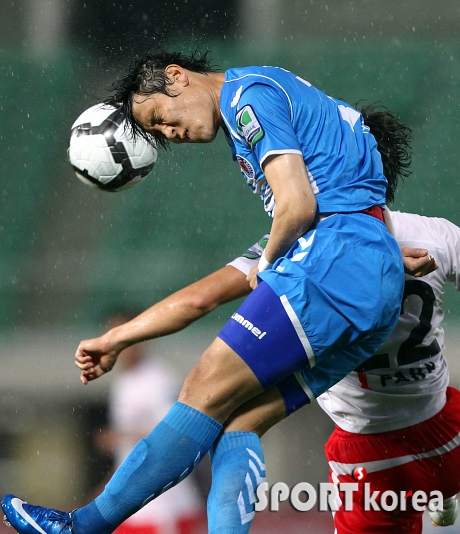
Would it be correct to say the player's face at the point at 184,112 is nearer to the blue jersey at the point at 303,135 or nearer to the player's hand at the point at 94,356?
the blue jersey at the point at 303,135

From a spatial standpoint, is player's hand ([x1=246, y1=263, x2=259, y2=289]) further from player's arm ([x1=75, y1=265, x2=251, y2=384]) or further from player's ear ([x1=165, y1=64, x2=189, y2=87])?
player's ear ([x1=165, y1=64, x2=189, y2=87])

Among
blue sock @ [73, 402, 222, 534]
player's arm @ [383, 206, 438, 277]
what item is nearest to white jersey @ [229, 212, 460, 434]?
player's arm @ [383, 206, 438, 277]

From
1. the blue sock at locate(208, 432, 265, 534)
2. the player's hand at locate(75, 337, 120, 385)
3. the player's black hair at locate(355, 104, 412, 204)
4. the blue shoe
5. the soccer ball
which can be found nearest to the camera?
the blue sock at locate(208, 432, 265, 534)

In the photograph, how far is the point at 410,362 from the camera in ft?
9.46

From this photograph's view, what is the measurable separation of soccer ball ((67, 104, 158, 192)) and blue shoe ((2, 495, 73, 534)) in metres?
1.27

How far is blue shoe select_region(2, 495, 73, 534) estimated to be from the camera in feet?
7.22

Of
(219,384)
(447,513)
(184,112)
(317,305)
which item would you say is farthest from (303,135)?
(447,513)

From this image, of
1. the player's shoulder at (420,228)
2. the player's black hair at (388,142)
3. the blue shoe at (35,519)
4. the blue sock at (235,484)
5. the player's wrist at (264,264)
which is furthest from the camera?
the player's black hair at (388,142)

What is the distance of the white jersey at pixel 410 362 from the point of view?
2820 millimetres

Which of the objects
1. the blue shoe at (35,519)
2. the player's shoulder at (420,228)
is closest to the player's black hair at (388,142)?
the player's shoulder at (420,228)

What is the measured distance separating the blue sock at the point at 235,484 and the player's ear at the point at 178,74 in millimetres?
1057

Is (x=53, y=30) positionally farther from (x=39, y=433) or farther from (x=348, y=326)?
(x=348, y=326)

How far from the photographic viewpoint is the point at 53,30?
6.70m

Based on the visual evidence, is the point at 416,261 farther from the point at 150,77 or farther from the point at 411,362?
the point at 150,77
